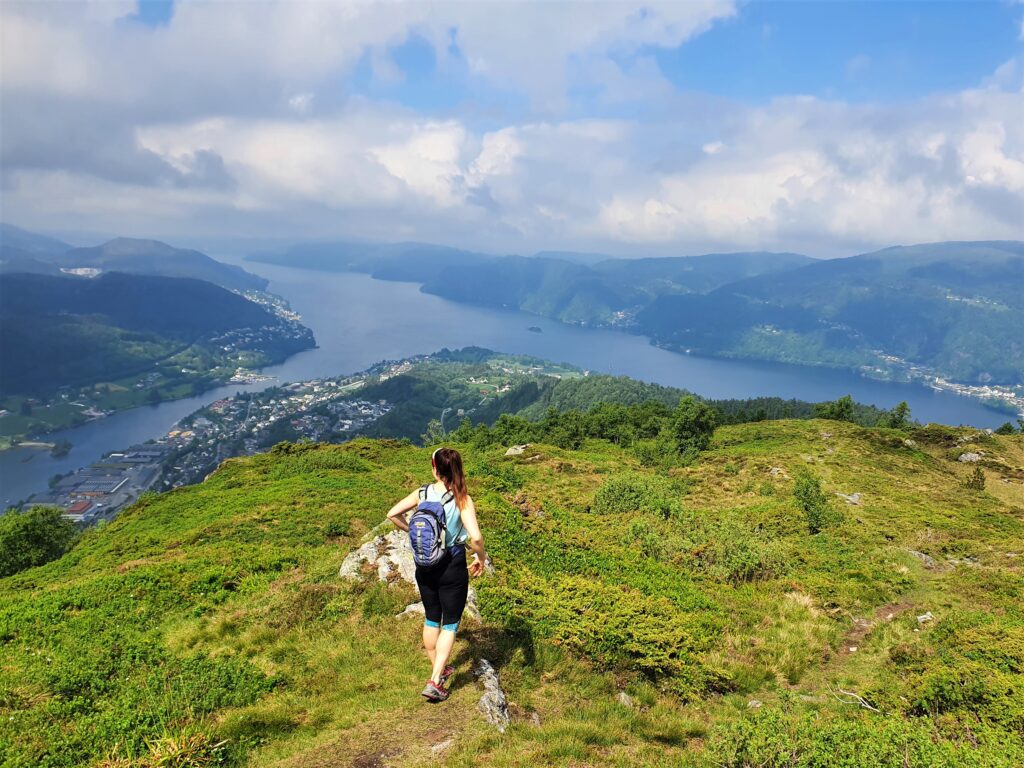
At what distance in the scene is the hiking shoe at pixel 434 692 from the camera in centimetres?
675

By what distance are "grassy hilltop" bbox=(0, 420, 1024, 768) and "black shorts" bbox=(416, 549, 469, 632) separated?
130 cm

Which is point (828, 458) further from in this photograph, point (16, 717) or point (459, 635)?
point (16, 717)

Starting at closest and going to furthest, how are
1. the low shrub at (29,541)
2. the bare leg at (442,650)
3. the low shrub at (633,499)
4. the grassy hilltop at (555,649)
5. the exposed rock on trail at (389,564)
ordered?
the grassy hilltop at (555,649) < the bare leg at (442,650) < the exposed rock on trail at (389,564) < the low shrub at (633,499) < the low shrub at (29,541)

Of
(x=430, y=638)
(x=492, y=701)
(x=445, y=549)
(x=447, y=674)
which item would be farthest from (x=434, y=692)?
(x=445, y=549)

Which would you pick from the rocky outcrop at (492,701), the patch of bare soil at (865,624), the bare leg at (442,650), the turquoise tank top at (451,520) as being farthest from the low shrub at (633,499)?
the turquoise tank top at (451,520)

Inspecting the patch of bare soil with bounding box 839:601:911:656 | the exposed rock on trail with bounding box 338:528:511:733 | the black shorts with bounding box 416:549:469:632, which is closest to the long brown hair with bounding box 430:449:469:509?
the black shorts with bounding box 416:549:469:632

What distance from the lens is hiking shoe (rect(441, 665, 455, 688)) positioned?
7.00m

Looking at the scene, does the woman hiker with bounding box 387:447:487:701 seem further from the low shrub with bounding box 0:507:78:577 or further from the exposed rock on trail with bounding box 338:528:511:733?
the low shrub with bounding box 0:507:78:577

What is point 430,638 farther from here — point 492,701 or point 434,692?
point 492,701

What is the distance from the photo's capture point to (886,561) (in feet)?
50.6

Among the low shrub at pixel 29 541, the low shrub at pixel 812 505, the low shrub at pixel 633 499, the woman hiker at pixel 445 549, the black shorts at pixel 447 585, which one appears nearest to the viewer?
the woman hiker at pixel 445 549

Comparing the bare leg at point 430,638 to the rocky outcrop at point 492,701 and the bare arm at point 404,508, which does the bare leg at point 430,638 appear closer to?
the rocky outcrop at point 492,701

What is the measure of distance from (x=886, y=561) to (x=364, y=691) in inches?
652

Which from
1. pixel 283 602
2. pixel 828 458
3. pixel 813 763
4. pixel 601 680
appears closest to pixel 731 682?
pixel 601 680
